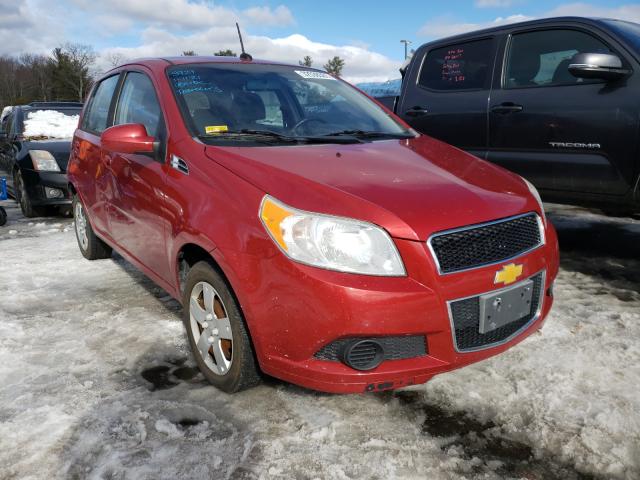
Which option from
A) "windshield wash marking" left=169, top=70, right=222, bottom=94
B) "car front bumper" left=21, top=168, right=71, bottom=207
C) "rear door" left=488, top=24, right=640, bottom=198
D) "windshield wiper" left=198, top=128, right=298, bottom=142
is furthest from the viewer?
"car front bumper" left=21, top=168, right=71, bottom=207

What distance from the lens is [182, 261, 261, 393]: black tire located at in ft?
7.64

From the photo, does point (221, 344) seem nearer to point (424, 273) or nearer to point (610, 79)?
point (424, 273)

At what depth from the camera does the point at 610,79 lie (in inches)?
149

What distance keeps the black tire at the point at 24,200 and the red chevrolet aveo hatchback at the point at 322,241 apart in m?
4.60

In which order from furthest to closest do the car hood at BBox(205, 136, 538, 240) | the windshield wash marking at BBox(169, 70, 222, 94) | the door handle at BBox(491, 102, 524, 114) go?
1. the door handle at BBox(491, 102, 524, 114)
2. the windshield wash marking at BBox(169, 70, 222, 94)
3. the car hood at BBox(205, 136, 538, 240)

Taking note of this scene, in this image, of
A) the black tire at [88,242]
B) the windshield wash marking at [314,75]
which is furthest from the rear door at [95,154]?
the windshield wash marking at [314,75]

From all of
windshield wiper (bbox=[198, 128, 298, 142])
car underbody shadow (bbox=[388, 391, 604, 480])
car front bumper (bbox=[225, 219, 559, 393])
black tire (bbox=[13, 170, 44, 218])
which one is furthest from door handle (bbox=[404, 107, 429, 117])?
black tire (bbox=[13, 170, 44, 218])

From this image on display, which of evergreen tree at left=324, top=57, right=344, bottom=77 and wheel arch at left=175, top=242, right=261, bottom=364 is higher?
evergreen tree at left=324, top=57, right=344, bottom=77

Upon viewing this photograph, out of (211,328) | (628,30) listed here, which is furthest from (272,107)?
(628,30)

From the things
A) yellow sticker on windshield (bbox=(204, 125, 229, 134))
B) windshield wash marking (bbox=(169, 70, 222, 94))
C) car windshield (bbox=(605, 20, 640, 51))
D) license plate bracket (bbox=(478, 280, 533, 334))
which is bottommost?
license plate bracket (bbox=(478, 280, 533, 334))

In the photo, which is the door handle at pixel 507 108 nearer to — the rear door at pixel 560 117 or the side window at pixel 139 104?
the rear door at pixel 560 117

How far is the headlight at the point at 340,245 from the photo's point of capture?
202cm

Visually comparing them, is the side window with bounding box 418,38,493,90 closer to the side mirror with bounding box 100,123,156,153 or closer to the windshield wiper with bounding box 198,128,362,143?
the windshield wiper with bounding box 198,128,362,143

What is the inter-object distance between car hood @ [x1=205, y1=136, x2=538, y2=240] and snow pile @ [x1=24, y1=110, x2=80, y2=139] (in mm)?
6184
